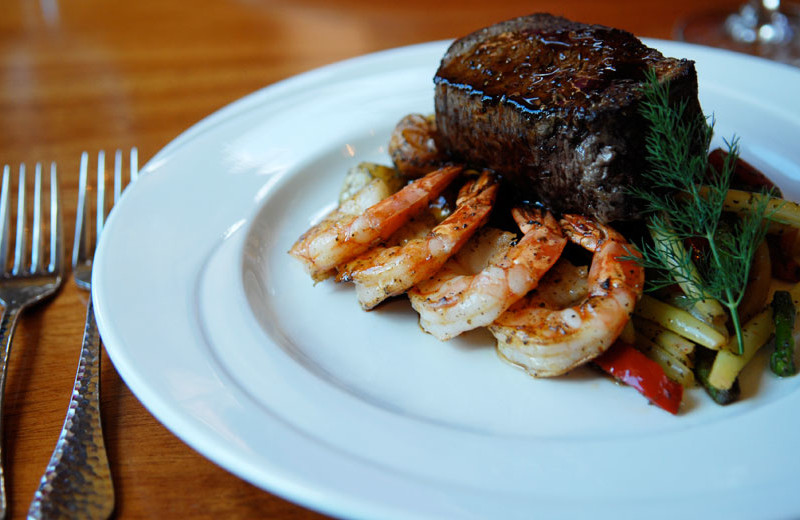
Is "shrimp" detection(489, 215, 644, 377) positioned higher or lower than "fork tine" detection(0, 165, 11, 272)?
higher

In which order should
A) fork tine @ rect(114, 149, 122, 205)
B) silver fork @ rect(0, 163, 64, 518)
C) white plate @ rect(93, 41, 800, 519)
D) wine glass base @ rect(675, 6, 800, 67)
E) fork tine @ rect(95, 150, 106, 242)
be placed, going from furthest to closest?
wine glass base @ rect(675, 6, 800, 67) → fork tine @ rect(114, 149, 122, 205) → fork tine @ rect(95, 150, 106, 242) → silver fork @ rect(0, 163, 64, 518) → white plate @ rect(93, 41, 800, 519)

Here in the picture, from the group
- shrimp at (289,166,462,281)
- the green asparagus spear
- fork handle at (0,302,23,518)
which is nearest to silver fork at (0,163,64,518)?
fork handle at (0,302,23,518)

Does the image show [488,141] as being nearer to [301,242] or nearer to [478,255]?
[478,255]

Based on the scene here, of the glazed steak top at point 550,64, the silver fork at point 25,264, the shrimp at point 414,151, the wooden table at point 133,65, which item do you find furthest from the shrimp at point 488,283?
the silver fork at point 25,264

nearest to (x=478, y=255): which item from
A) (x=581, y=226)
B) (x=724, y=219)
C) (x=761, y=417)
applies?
(x=581, y=226)

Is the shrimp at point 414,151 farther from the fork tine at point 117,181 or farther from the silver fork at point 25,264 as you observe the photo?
the silver fork at point 25,264

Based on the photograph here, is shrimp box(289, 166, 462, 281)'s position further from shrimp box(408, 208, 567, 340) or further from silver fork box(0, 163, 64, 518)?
silver fork box(0, 163, 64, 518)

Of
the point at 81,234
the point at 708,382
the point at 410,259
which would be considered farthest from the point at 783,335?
the point at 81,234
